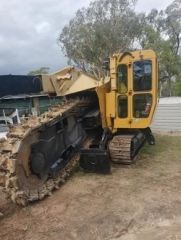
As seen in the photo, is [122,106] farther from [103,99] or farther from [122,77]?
[122,77]

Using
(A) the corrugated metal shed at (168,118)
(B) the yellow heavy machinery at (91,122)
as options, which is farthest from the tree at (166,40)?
(B) the yellow heavy machinery at (91,122)

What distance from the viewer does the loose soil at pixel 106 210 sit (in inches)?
166

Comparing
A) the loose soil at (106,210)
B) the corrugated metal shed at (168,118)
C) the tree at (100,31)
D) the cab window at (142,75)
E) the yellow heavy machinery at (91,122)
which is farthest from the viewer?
the tree at (100,31)

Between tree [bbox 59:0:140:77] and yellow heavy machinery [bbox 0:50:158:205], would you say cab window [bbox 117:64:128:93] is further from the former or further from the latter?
tree [bbox 59:0:140:77]

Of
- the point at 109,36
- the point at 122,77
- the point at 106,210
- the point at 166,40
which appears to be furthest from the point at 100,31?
the point at 106,210

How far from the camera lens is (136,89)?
7367 mm

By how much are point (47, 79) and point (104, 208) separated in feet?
12.8

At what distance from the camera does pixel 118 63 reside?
7.41 meters

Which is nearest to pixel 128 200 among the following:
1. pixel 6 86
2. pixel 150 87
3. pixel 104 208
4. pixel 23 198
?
pixel 104 208

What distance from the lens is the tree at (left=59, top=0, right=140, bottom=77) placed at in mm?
26531

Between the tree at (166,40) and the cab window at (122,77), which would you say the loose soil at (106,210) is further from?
the tree at (166,40)

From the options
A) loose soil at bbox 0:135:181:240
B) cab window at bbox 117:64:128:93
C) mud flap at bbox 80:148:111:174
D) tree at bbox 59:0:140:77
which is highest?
tree at bbox 59:0:140:77

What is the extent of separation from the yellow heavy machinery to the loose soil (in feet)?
1.23

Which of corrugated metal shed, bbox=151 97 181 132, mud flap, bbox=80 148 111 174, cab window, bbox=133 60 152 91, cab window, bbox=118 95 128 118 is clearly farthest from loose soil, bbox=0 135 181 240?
corrugated metal shed, bbox=151 97 181 132
